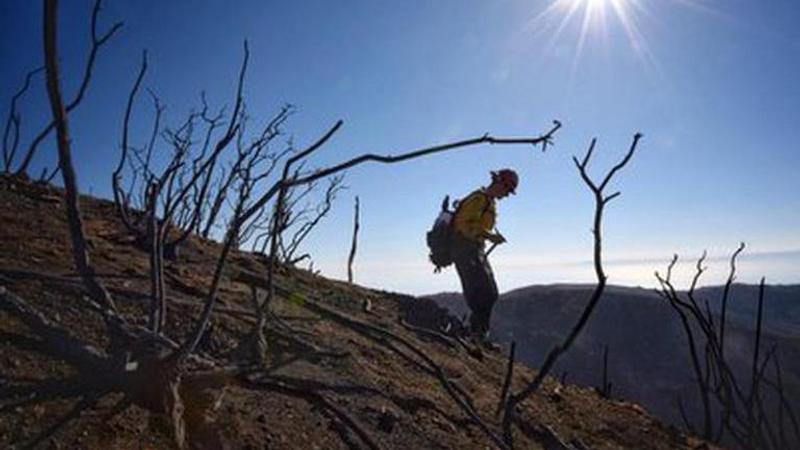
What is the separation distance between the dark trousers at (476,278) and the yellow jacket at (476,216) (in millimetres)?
136

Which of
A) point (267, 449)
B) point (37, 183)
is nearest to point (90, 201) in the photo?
point (37, 183)

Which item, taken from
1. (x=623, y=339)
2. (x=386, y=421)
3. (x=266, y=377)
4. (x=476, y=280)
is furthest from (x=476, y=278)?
(x=623, y=339)

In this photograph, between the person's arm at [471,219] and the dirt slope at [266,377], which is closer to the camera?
the dirt slope at [266,377]

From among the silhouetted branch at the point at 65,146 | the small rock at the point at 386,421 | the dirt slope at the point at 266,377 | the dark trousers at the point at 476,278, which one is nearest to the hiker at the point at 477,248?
the dark trousers at the point at 476,278

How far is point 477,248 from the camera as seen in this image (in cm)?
829

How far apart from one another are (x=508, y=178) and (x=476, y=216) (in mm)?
609

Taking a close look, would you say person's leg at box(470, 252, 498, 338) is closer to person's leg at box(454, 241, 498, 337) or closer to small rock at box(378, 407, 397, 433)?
person's leg at box(454, 241, 498, 337)

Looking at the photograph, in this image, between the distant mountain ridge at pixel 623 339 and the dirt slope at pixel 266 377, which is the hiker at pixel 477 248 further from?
the distant mountain ridge at pixel 623 339

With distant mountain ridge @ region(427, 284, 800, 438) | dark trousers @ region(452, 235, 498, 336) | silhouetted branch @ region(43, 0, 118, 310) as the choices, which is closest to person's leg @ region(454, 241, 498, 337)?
dark trousers @ region(452, 235, 498, 336)

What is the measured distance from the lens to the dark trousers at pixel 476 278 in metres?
8.24

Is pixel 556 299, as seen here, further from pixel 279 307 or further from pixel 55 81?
pixel 55 81

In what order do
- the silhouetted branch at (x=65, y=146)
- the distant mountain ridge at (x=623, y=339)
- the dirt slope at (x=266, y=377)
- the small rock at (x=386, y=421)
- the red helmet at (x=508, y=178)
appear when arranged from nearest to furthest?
1. the silhouetted branch at (x=65, y=146)
2. the dirt slope at (x=266, y=377)
3. the small rock at (x=386, y=421)
4. the red helmet at (x=508, y=178)
5. the distant mountain ridge at (x=623, y=339)

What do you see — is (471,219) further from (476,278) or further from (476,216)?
(476,278)

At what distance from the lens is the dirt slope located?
2.80 metres
